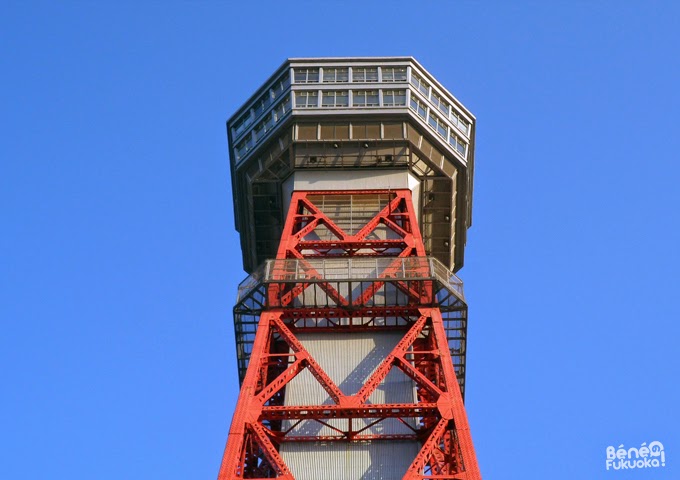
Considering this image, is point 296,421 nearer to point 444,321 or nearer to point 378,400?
point 378,400

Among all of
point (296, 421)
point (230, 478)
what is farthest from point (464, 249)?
point (230, 478)

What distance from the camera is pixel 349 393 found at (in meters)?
44.0

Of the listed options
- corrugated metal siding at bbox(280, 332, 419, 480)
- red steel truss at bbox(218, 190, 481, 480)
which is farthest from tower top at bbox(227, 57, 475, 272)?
corrugated metal siding at bbox(280, 332, 419, 480)

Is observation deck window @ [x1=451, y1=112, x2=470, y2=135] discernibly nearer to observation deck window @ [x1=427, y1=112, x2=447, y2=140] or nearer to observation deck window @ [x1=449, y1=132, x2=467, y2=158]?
observation deck window @ [x1=449, y1=132, x2=467, y2=158]

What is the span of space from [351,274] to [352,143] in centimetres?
945

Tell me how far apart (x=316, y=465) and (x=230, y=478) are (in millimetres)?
4624

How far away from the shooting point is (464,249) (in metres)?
58.8

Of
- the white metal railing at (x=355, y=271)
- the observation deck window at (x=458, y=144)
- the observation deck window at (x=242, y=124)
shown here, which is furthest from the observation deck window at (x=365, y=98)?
the white metal railing at (x=355, y=271)

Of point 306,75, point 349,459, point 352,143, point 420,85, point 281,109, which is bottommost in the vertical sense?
point 349,459

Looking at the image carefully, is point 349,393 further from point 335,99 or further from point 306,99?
point 306,99

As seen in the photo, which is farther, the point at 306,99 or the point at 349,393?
the point at 306,99

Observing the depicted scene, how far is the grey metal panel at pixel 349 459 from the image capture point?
133 ft

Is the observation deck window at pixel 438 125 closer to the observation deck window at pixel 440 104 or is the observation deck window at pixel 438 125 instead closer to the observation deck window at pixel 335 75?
the observation deck window at pixel 440 104

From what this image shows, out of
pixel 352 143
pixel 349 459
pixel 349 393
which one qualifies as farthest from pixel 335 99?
pixel 349 459
